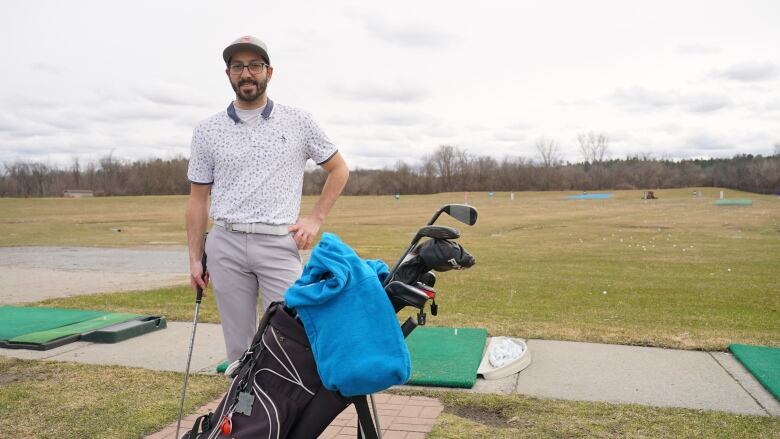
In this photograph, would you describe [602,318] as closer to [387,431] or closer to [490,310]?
[490,310]

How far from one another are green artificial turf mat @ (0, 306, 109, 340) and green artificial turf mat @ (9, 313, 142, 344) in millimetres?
148

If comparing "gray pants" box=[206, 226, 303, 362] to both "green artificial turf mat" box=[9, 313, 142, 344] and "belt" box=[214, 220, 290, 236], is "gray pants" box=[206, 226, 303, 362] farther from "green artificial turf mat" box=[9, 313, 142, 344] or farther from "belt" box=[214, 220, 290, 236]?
"green artificial turf mat" box=[9, 313, 142, 344]

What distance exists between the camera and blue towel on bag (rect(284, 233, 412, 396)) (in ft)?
8.05

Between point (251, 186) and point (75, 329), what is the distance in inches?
168

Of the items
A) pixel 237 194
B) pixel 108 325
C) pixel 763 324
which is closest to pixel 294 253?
pixel 237 194

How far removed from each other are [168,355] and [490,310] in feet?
12.9

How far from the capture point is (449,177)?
9581 cm

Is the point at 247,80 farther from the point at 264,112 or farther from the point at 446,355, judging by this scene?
the point at 446,355

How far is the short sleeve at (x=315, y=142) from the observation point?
3.77 meters

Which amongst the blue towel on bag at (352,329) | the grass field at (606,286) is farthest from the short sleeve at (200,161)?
the grass field at (606,286)

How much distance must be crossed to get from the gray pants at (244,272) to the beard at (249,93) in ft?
2.34

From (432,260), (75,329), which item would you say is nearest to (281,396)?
(432,260)

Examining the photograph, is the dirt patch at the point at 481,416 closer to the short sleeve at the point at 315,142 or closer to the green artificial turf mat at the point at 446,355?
the green artificial turf mat at the point at 446,355

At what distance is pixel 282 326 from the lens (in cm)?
278
